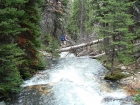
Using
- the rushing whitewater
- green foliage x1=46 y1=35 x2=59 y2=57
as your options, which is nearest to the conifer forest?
green foliage x1=46 y1=35 x2=59 y2=57

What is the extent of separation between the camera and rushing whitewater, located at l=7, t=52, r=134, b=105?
10.3m

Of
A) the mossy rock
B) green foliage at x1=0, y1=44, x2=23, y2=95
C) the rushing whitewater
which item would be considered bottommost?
the mossy rock

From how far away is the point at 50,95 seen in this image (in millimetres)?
11094

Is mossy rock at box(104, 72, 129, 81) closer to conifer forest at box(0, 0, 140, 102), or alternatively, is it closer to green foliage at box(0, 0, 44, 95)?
conifer forest at box(0, 0, 140, 102)

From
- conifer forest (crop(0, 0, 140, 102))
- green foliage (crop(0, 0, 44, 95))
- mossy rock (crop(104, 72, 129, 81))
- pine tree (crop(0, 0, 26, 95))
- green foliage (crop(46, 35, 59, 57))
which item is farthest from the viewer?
green foliage (crop(46, 35, 59, 57))

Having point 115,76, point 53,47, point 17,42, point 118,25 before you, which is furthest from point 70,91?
point 53,47

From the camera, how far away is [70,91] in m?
11.3

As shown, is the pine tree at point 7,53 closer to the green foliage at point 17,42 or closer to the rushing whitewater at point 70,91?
the green foliage at point 17,42

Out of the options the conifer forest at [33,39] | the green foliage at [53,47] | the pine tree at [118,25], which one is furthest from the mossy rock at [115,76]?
the green foliage at [53,47]

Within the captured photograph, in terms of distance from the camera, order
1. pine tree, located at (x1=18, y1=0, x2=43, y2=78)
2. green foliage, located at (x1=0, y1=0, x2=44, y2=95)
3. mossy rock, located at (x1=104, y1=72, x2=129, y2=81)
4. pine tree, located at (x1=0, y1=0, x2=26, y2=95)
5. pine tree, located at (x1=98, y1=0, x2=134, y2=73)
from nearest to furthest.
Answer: pine tree, located at (x1=0, y1=0, x2=26, y2=95) → green foliage, located at (x1=0, y1=0, x2=44, y2=95) → pine tree, located at (x1=98, y1=0, x2=134, y2=73) → mossy rock, located at (x1=104, y1=72, x2=129, y2=81) → pine tree, located at (x1=18, y1=0, x2=43, y2=78)

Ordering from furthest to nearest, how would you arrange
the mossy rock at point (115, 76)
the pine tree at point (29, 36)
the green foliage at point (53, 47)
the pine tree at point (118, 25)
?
the green foliage at point (53, 47), the pine tree at point (29, 36), the mossy rock at point (115, 76), the pine tree at point (118, 25)

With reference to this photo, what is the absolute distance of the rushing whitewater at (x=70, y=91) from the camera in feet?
33.7

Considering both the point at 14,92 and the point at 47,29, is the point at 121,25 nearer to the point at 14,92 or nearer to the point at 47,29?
the point at 14,92

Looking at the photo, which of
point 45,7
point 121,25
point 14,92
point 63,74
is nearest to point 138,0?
point 121,25
